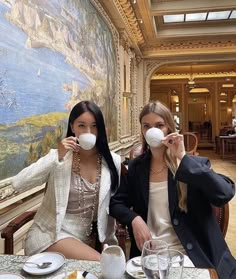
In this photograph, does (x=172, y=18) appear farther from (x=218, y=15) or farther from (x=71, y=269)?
(x=71, y=269)

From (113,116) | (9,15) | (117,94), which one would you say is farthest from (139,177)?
(117,94)

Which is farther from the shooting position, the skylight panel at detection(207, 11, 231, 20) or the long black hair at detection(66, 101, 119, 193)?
the skylight panel at detection(207, 11, 231, 20)

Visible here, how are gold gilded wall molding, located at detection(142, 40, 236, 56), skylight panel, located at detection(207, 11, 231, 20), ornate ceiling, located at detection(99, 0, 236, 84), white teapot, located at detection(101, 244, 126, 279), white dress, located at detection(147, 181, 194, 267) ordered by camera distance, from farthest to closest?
gold gilded wall molding, located at detection(142, 40, 236, 56)
skylight panel, located at detection(207, 11, 231, 20)
ornate ceiling, located at detection(99, 0, 236, 84)
white dress, located at detection(147, 181, 194, 267)
white teapot, located at detection(101, 244, 126, 279)

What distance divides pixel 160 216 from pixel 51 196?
614mm

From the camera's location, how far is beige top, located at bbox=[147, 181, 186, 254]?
1579mm

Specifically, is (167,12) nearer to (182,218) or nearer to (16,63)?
(16,63)

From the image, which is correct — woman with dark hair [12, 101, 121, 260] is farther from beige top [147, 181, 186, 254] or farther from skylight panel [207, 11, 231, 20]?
skylight panel [207, 11, 231, 20]

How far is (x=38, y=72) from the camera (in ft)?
8.36

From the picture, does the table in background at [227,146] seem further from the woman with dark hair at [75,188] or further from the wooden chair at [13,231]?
the woman with dark hair at [75,188]

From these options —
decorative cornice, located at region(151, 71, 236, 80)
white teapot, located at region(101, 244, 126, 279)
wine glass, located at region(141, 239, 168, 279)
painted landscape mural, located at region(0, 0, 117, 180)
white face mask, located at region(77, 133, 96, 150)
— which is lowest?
white teapot, located at region(101, 244, 126, 279)

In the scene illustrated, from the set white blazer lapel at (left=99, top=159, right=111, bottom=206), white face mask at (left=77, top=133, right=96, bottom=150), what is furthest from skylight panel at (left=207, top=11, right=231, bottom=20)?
white face mask at (left=77, top=133, right=96, bottom=150)

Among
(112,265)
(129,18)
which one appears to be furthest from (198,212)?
(129,18)

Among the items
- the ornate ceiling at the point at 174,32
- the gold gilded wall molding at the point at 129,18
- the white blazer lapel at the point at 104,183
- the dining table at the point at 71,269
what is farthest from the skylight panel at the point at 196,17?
the dining table at the point at 71,269

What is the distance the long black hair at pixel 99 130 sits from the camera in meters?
1.77
